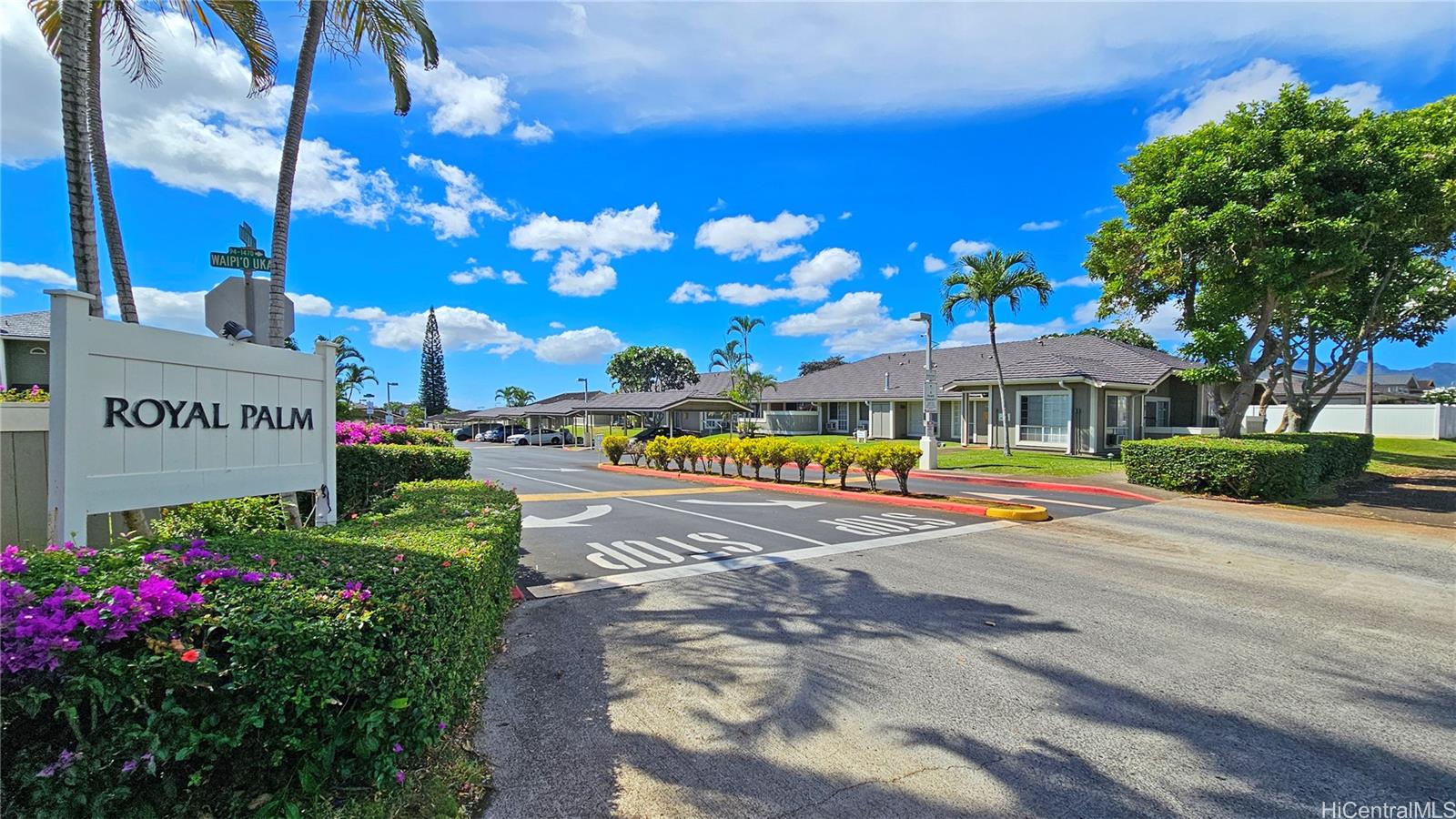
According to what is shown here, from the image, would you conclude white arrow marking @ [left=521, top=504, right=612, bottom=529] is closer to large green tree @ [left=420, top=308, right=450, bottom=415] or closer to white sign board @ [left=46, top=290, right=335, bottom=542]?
white sign board @ [left=46, top=290, right=335, bottom=542]

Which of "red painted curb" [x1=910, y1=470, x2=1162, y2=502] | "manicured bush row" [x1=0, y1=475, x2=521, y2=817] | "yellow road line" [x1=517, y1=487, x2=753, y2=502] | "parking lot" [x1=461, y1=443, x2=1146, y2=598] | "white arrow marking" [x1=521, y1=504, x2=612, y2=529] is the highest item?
"manicured bush row" [x1=0, y1=475, x2=521, y2=817]

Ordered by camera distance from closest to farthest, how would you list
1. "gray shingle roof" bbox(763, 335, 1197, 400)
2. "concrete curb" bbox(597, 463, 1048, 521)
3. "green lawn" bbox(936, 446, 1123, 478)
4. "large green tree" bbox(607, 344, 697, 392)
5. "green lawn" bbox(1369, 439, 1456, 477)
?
"concrete curb" bbox(597, 463, 1048, 521) → "green lawn" bbox(936, 446, 1123, 478) → "green lawn" bbox(1369, 439, 1456, 477) → "gray shingle roof" bbox(763, 335, 1197, 400) → "large green tree" bbox(607, 344, 697, 392)

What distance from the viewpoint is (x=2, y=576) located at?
2273 mm

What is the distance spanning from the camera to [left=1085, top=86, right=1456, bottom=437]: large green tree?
1305 cm

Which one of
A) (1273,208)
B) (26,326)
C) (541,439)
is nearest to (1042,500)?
(1273,208)

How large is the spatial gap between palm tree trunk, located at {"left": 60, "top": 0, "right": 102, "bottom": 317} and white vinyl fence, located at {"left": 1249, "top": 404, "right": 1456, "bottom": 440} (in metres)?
44.5

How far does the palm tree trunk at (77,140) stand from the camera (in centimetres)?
440

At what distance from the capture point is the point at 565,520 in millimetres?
11281

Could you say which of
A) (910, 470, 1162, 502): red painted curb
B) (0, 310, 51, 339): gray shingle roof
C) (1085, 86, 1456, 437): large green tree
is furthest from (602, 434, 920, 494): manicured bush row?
(0, 310, 51, 339): gray shingle roof

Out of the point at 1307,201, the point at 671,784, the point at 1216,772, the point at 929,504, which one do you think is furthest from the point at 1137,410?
the point at 671,784

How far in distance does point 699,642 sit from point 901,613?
1.93m

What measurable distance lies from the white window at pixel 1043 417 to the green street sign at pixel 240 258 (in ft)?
85.5

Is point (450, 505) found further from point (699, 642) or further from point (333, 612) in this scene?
point (333, 612)

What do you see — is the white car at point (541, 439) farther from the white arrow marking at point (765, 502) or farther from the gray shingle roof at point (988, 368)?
the white arrow marking at point (765, 502)
